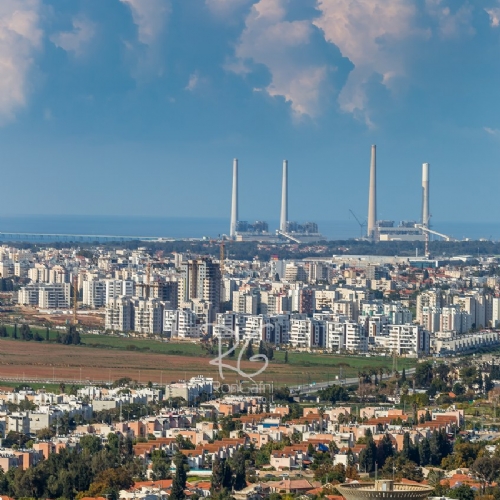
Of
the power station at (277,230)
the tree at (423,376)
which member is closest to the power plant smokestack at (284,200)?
the power station at (277,230)

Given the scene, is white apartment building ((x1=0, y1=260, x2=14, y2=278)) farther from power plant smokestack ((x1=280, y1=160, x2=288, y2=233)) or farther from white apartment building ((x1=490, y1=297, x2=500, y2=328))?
power plant smokestack ((x1=280, y1=160, x2=288, y2=233))

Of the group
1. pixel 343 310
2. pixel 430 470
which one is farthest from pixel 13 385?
pixel 343 310

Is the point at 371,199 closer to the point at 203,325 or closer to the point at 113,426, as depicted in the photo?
the point at 203,325

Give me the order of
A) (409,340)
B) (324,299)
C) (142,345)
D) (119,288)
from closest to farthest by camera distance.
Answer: (142,345), (409,340), (324,299), (119,288)

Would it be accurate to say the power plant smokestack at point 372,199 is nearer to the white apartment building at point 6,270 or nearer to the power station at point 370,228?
the power station at point 370,228

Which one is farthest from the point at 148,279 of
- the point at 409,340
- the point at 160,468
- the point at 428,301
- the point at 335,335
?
the point at 160,468

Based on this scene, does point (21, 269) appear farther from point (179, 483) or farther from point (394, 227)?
point (179, 483)
